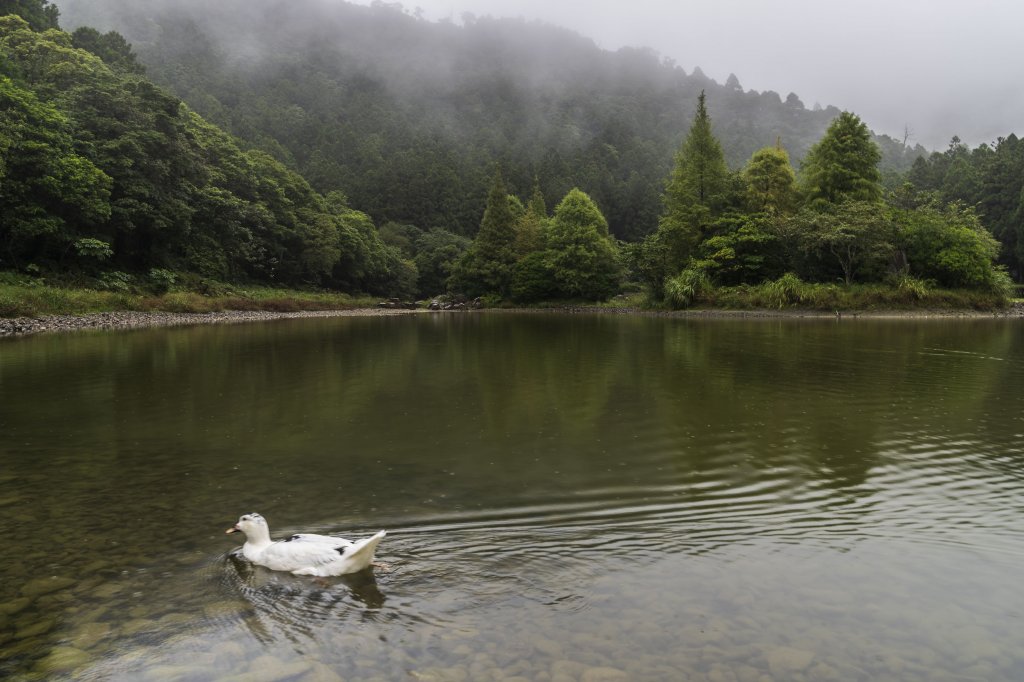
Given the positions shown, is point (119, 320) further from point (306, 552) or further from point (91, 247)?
point (306, 552)

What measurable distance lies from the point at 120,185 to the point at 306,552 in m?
44.3

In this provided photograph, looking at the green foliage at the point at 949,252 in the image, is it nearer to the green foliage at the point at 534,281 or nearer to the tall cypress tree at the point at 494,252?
the green foliage at the point at 534,281

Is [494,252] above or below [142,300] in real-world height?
above

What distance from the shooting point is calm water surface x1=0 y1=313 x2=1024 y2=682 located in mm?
3650

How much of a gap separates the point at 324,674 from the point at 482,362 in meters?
14.6

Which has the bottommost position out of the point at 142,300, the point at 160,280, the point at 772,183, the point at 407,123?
the point at 142,300

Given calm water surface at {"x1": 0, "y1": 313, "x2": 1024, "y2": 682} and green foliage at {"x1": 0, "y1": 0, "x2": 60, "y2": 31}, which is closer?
calm water surface at {"x1": 0, "y1": 313, "x2": 1024, "y2": 682}

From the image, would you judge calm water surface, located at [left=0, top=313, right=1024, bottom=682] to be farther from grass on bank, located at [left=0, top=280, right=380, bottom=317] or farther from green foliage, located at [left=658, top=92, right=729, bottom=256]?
green foliage, located at [left=658, top=92, right=729, bottom=256]

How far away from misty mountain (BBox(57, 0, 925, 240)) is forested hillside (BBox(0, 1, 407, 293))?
42.7 metres

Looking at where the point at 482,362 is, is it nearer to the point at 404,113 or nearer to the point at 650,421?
the point at 650,421

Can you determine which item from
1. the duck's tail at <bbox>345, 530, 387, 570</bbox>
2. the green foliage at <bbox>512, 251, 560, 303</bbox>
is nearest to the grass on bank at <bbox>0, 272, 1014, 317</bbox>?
the green foliage at <bbox>512, 251, 560, 303</bbox>

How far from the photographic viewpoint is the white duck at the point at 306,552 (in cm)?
454

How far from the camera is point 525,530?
18.0ft

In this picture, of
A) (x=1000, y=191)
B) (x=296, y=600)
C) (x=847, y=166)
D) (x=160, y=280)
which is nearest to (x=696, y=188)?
(x=847, y=166)
